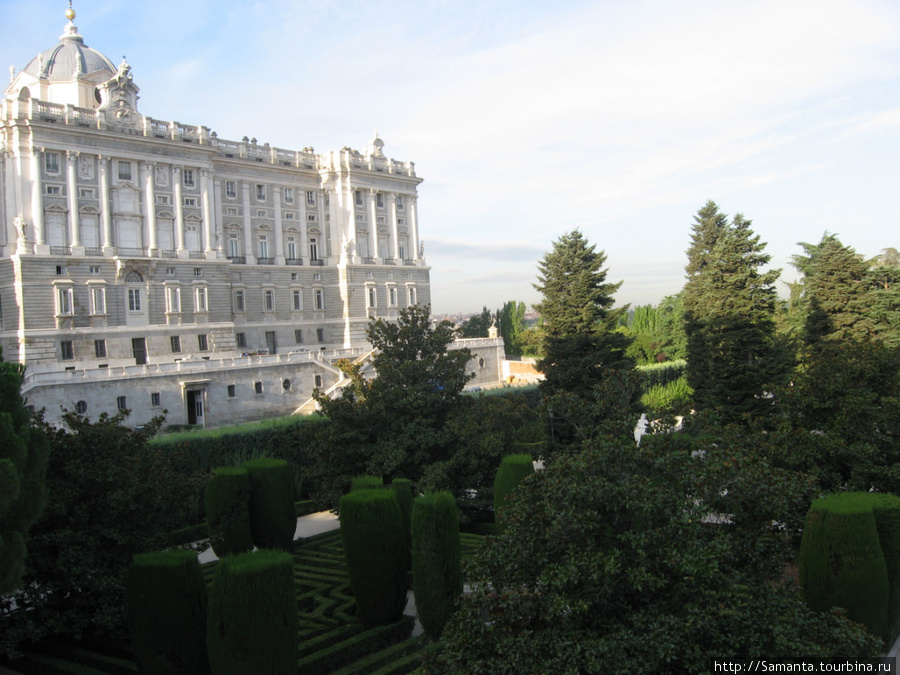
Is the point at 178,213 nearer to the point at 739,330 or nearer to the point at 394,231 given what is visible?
the point at 394,231

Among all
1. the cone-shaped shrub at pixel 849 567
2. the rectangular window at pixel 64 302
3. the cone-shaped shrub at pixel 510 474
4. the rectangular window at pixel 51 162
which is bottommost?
the cone-shaped shrub at pixel 849 567

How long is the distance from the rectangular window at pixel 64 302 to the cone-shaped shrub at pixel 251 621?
4067cm

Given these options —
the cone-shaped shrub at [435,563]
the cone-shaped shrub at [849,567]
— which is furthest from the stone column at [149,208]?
the cone-shaped shrub at [849,567]

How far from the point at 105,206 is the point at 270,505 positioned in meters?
37.4

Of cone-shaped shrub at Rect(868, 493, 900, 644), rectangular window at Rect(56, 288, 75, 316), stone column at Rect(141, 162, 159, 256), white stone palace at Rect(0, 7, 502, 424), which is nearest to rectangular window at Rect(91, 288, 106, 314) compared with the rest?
white stone palace at Rect(0, 7, 502, 424)

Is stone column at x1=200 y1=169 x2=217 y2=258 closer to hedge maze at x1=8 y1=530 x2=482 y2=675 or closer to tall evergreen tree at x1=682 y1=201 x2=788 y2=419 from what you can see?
tall evergreen tree at x1=682 y1=201 x2=788 y2=419

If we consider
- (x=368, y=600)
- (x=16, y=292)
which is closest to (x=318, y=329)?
(x=16, y=292)

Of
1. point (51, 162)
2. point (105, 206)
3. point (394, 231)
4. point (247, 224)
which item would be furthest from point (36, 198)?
point (394, 231)

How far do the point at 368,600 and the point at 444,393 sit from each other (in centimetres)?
961

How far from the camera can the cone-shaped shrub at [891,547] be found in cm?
1308

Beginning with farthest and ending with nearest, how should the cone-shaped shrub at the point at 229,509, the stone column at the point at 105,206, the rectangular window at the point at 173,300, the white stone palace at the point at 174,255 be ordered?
the rectangular window at the point at 173,300
the stone column at the point at 105,206
the white stone palace at the point at 174,255
the cone-shaped shrub at the point at 229,509

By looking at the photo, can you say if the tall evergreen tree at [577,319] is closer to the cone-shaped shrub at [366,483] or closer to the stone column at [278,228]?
the cone-shaped shrub at [366,483]

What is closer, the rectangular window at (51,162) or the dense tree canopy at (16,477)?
the dense tree canopy at (16,477)

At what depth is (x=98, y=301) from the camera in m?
47.6
